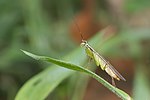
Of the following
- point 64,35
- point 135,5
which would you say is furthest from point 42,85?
point 135,5

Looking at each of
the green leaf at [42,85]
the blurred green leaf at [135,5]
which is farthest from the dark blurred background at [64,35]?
the green leaf at [42,85]

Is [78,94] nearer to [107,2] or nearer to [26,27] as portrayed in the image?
[26,27]

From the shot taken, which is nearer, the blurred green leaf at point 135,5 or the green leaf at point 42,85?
the green leaf at point 42,85

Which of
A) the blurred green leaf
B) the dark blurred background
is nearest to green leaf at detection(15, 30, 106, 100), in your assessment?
the dark blurred background

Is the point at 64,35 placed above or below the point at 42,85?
below

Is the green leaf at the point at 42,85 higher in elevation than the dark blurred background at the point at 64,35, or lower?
higher

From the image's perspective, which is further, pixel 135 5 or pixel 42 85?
pixel 135 5

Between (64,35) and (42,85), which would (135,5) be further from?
(42,85)

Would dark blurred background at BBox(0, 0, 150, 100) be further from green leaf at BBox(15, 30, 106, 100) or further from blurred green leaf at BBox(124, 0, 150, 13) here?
Answer: green leaf at BBox(15, 30, 106, 100)

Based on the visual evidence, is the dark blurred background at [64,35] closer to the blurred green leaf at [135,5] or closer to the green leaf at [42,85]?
the blurred green leaf at [135,5]
